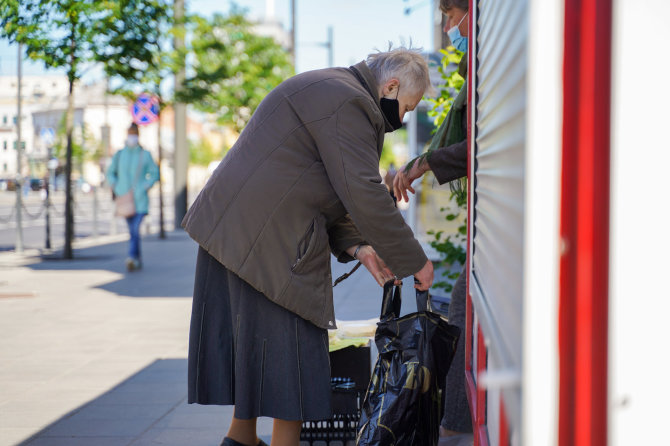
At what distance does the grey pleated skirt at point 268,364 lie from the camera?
306 centimetres

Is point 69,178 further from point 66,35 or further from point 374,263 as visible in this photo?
point 374,263

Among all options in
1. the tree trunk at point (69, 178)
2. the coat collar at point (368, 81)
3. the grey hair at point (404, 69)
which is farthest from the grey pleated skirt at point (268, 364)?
the tree trunk at point (69, 178)

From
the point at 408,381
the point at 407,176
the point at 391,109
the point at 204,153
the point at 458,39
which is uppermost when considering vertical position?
the point at 204,153

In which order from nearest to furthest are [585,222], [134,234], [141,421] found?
[585,222] → [141,421] → [134,234]

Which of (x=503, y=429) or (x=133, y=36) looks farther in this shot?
(x=133, y=36)

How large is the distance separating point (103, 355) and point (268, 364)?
3.62 meters

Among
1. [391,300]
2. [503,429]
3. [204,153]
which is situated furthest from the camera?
[204,153]

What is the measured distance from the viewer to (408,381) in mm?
2920

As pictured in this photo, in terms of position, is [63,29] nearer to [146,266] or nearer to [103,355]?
[146,266]

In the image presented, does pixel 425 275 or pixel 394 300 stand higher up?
pixel 425 275

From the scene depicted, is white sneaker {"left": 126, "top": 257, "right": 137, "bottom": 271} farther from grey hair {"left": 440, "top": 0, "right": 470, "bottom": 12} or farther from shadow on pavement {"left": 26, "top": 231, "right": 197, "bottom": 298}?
grey hair {"left": 440, "top": 0, "right": 470, "bottom": 12}

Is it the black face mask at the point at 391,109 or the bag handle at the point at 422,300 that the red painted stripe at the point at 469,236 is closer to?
the bag handle at the point at 422,300

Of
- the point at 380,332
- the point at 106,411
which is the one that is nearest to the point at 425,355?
the point at 380,332

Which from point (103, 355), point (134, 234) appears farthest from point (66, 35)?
point (103, 355)
